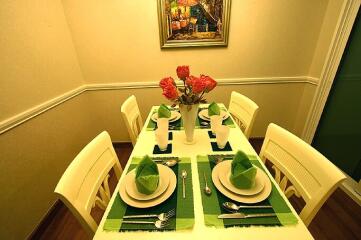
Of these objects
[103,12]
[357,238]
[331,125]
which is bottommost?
[357,238]

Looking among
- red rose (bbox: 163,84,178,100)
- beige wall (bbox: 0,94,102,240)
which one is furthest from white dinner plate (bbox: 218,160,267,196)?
beige wall (bbox: 0,94,102,240)

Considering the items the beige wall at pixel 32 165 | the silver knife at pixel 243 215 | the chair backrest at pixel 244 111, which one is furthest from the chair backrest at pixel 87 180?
the chair backrest at pixel 244 111

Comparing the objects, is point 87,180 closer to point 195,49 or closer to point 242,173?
point 242,173

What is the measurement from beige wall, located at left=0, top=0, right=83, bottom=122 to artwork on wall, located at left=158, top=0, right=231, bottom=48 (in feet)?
3.09

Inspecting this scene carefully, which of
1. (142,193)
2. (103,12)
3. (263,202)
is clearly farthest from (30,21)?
(263,202)

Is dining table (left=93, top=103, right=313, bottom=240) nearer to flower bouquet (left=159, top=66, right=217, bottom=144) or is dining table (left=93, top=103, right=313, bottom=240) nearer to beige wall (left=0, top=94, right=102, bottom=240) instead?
flower bouquet (left=159, top=66, right=217, bottom=144)

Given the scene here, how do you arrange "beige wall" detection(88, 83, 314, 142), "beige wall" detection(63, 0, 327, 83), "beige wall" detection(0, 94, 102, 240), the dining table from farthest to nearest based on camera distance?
"beige wall" detection(88, 83, 314, 142)
"beige wall" detection(63, 0, 327, 83)
"beige wall" detection(0, 94, 102, 240)
the dining table

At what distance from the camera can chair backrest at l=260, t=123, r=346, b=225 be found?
23.9 inches

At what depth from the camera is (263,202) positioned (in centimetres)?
62

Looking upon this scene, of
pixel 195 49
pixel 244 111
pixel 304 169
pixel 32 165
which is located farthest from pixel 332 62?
pixel 32 165

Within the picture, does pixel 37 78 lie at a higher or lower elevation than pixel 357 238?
higher

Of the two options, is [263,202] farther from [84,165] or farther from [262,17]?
[262,17]

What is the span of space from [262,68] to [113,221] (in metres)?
1.98

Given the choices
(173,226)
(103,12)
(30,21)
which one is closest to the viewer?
(173,226)
